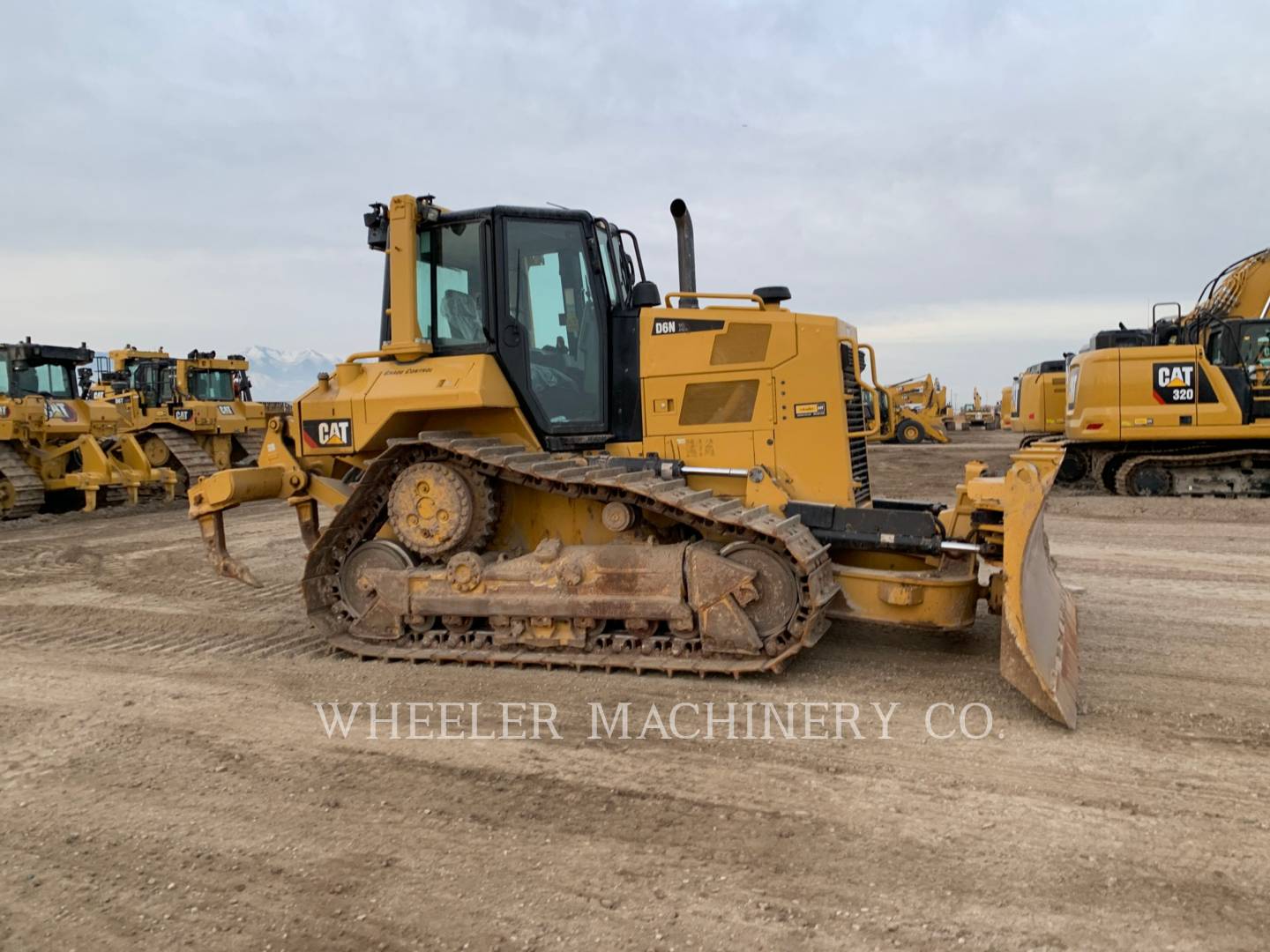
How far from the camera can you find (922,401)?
99.9ft

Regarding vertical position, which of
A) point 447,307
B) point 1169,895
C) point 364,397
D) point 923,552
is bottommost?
point 1169,895

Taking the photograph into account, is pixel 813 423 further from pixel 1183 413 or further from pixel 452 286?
pixel 1183 413

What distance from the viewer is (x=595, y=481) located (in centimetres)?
509

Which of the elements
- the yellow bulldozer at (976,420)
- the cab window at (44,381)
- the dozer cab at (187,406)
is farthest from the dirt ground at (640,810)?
the yellow bulldozer at (976,420)

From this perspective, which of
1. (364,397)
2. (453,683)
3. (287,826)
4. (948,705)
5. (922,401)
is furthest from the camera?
(922,401)

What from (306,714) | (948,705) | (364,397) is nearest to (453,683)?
(306,714)

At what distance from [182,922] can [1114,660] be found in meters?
4.86

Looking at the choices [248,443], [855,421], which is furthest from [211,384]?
[855,421]

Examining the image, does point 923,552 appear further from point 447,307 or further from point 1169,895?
point 447,307

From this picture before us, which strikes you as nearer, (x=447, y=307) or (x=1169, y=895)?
(x=1169, y=895)

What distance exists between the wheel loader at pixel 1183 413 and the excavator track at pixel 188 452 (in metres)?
15.6

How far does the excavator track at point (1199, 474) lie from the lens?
12.9 meters

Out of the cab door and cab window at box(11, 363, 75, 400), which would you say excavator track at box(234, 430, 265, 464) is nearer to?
cab window at box(11, 363, 75, 400)

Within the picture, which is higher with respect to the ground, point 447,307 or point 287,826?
point 447,307
